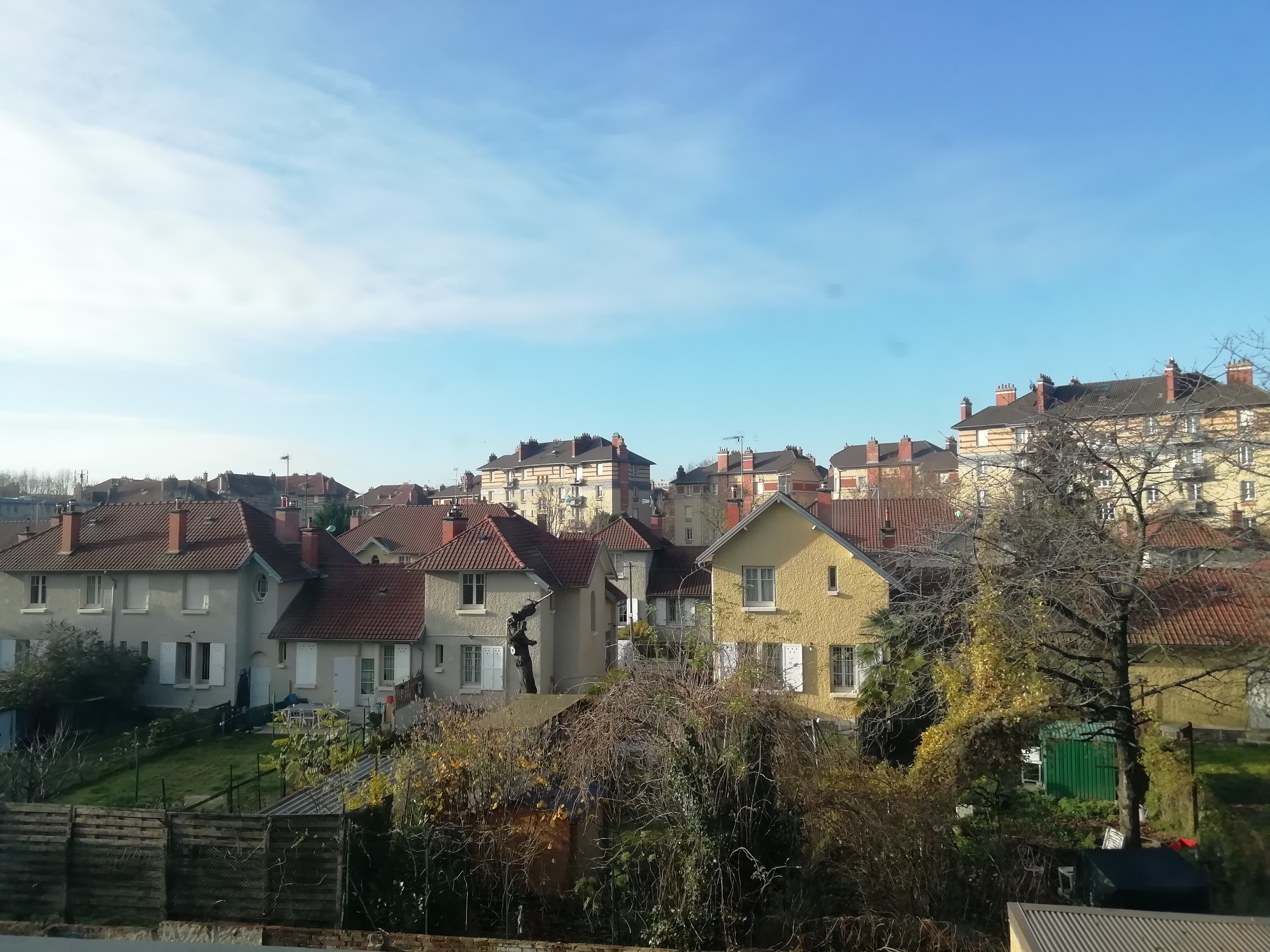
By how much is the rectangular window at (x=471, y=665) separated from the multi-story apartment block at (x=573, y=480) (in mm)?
53106

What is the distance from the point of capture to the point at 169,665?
28.5 metres

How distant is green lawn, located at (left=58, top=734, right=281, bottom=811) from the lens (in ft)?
58.4

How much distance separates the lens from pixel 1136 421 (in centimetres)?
1345

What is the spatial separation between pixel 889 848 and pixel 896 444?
79931mm

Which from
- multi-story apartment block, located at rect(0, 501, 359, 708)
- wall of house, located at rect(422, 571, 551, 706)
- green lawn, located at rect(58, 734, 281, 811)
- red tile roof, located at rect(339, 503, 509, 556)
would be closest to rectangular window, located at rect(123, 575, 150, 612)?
multi-story apartment block, located at rect(0, 501, 359, 708)

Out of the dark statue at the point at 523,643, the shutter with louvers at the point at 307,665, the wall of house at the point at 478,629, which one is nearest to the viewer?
the dark statue at the point at 523,643

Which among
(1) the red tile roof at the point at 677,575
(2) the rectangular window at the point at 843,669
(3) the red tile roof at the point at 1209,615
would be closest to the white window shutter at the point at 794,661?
(2) the rectangular window at the point at 843,669

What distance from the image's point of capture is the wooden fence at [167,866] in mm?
11070

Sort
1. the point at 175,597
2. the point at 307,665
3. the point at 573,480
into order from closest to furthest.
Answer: the point at 307,665 → the point at 175,597 → the point at 573,480

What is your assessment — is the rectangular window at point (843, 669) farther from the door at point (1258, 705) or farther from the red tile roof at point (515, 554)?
the door at point (1258, 705)

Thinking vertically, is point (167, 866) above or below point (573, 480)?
below

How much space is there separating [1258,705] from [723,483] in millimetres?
67163

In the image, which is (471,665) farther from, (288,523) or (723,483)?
(723,483)

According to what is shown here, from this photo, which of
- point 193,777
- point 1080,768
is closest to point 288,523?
point 193,777
